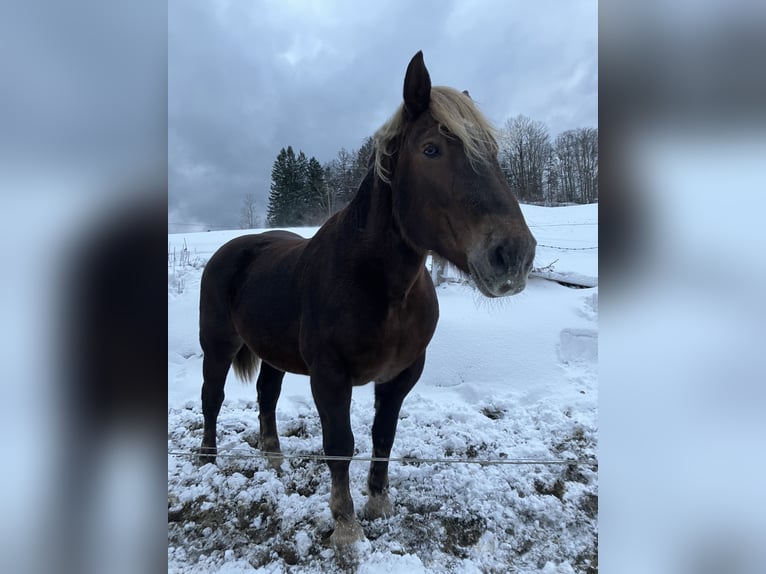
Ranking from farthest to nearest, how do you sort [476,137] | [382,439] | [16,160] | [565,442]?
[565,442] → [382,439] → [476,137] → [16,160]

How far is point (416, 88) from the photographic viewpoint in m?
1.56

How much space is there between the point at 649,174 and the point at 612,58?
225mm

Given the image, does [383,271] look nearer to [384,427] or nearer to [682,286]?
[384,427]

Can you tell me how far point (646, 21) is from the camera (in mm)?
637

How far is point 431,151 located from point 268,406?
2.36 m

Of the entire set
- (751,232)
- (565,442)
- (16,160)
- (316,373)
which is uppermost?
(16,160)

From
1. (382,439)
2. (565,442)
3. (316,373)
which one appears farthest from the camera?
(565,442)

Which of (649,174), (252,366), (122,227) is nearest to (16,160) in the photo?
(122,227)

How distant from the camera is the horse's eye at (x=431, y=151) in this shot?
149 centimetres

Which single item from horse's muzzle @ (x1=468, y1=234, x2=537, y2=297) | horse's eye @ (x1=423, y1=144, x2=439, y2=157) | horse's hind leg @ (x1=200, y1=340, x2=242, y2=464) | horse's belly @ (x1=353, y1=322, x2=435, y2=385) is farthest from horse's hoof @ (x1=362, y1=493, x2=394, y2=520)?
horse's eye @ (x1=423, y1=144, x2=439, y2=157)

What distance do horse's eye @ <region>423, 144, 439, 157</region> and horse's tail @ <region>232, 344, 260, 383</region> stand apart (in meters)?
2.28

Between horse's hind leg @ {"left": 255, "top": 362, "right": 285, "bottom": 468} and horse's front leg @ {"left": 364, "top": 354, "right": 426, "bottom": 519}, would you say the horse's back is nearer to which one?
horse's hind leg @ {"left": 255, "top": 362, "right": 285, "bottom": 468}

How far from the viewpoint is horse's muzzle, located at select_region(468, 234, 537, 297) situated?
4.09 feet

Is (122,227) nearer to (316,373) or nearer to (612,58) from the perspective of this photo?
(612,58)
